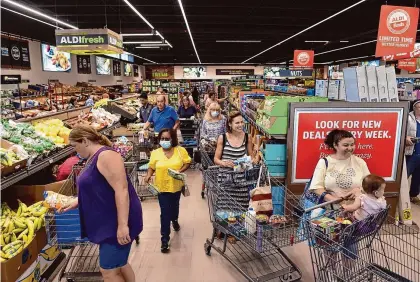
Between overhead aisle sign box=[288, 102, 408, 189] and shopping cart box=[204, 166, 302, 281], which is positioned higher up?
overhead aisle sign box=[288, 102, 408, 189]

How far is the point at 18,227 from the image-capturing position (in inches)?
131

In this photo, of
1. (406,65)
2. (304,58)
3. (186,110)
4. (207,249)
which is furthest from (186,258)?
(304,58)

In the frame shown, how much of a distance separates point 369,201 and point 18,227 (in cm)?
324

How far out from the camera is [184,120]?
909 centimetres

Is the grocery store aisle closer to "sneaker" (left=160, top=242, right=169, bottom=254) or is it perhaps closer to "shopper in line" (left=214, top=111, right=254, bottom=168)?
"sneaker" (left=160, top=242, right=169, bottom=254)

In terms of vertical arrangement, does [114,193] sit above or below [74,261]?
above

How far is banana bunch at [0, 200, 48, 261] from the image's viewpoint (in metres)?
2.95

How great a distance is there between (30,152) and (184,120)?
5.48 meters

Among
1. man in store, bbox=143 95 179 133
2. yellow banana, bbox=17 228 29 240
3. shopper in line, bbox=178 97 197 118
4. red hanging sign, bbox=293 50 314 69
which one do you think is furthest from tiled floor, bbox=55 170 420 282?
red hanging sign, bbox=293 50 314 69

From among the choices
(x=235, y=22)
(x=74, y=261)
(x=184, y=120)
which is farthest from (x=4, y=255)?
(x=235, y=22)

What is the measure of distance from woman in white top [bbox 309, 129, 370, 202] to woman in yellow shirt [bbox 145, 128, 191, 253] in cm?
154

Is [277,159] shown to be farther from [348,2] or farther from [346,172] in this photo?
[348,2]

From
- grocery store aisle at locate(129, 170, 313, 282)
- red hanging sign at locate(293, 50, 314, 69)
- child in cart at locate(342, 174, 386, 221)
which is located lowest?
grocery store aisle at locate(129, 170, 313, 282)

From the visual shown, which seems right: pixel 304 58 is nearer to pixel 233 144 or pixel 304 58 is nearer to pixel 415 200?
pixel 415 200
